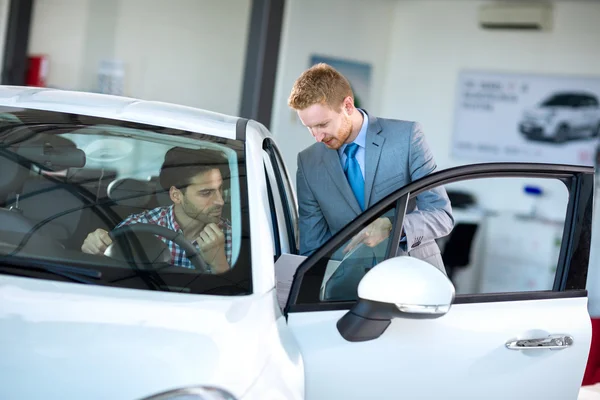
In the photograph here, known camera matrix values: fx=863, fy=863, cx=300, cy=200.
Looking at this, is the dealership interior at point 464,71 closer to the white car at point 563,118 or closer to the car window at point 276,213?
the white car at point 563,118

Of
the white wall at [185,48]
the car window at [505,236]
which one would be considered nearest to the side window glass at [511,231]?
the car window at [505,236]

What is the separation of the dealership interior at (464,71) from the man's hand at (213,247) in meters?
6.26

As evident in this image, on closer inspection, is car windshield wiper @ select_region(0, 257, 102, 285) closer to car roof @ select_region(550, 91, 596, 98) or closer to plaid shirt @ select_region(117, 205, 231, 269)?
plaid shirt @ select_region(117, 205, 231, 269)

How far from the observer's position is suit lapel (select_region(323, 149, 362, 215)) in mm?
2682

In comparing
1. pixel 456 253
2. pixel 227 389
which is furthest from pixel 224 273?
pixel 456 253

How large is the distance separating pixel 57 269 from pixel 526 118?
26.3ft

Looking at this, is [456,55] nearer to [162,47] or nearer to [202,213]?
[162,47]

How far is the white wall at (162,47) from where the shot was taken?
8.95 m

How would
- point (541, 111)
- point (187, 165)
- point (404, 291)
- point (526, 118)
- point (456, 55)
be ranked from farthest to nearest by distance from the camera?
point (456, 55) < point (526, 118) < point (541, 111) < point (187, 165) < point (404, 291)

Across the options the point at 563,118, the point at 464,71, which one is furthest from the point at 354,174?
the point at 464,71

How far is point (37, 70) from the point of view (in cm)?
882

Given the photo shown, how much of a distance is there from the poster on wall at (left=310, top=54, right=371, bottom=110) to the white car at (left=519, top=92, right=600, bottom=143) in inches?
68.2

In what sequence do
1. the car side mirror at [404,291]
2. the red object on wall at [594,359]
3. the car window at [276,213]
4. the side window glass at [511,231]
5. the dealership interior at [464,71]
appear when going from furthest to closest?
the side window glass at [511,231] < the dealership interior at [464,71] < the red object on wall at [594,359] < the car window at [276,213] < the car side mirror at [404,291]

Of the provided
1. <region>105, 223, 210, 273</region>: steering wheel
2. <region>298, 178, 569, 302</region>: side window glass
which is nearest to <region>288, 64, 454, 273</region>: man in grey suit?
<region>105, 223, 210, 273</region>: steering wheel
